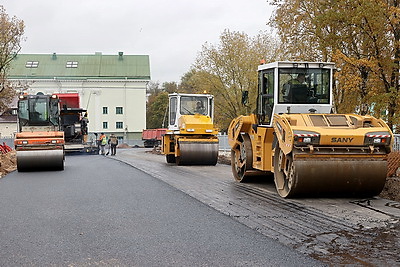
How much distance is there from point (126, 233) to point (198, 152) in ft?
37.0

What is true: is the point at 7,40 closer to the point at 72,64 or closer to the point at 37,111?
the point at 37,111

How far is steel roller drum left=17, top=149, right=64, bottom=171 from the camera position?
1537cm

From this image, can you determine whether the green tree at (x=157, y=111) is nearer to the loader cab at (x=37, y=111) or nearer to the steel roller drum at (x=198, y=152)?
the loader cab at (x=37, y=111)

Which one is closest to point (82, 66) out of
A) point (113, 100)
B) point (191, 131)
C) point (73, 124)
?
point (113, 100)

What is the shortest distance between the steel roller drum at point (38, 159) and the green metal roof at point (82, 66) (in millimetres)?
45819

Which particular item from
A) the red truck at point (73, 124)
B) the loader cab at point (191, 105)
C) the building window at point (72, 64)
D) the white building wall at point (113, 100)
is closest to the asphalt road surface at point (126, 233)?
the loader cab at point (191, 105)

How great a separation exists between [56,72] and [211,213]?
184 feet

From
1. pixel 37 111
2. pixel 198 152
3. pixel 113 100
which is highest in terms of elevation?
pixel 113 100

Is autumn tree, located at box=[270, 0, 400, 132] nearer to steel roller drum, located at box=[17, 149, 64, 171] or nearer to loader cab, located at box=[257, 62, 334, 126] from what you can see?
loader cab, located at box=[257, 62, 334, 126]

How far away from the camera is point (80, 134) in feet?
90.9

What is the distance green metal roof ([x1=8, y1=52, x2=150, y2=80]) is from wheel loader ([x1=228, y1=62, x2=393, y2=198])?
170 ft

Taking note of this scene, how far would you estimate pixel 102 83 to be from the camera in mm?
60750

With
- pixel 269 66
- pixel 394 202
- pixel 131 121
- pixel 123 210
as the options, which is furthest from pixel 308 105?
pixel 131 121

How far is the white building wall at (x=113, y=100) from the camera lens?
6034 centimetres
